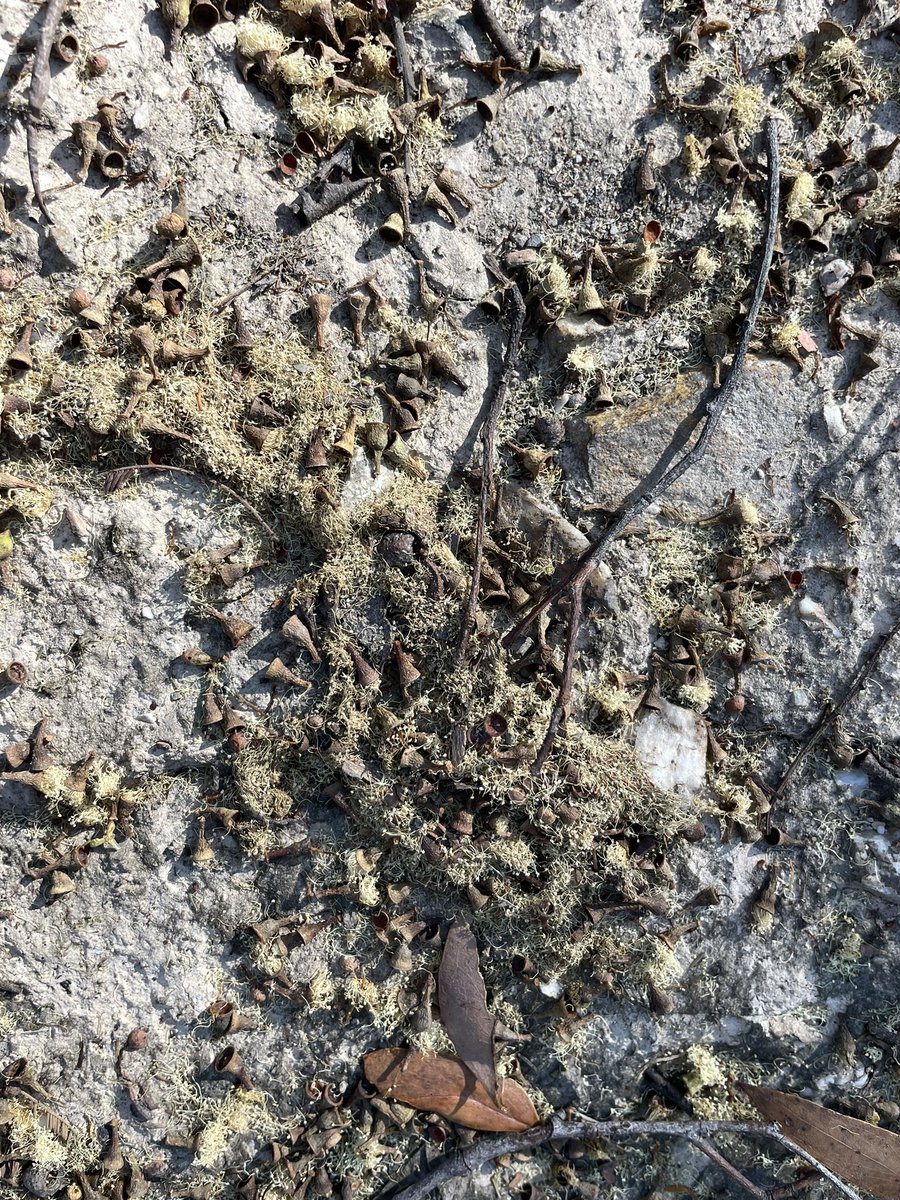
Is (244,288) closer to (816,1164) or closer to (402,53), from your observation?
(402,53)

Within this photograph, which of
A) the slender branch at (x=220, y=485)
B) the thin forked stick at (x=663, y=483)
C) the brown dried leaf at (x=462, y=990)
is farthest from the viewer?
the brown dried leaf at (x=462, y=990)

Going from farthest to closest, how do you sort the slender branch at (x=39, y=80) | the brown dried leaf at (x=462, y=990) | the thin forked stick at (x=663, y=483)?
1. the brown dried leaf at (x=462, y=990)
2. the thin forked stick at (x=663, y=483)
3. the slender branch at (x=39, y=80)

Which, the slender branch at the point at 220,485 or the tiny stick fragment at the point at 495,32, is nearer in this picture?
the slender branch at the point at 220,485

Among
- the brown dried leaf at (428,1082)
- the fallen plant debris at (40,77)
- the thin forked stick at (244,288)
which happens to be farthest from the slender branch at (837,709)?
the fallen plant debris at (40,77)

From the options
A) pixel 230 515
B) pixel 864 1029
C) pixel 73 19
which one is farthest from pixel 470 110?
pixel 864 1029

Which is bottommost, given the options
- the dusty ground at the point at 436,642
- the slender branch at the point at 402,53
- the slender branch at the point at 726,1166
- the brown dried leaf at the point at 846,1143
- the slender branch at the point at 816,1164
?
the slender branch at the point at 726,1166

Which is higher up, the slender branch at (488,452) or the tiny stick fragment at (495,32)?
the tiny stick fragment at (495,32)

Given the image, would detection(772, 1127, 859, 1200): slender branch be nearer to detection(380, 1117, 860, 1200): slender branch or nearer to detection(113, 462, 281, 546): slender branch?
detection(380, 1117, 860, 1200): slender branch

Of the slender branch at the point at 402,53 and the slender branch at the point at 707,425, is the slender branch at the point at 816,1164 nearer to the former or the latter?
the slender branch at the point at 707,425
